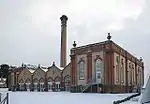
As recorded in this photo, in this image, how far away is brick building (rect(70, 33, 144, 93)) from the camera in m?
33.4

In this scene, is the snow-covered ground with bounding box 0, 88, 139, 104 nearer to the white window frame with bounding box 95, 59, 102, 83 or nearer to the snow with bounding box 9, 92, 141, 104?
the snow with bounding box 9, 92, 141, 104

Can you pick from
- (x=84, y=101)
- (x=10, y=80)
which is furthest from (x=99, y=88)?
(x=10, y=80)

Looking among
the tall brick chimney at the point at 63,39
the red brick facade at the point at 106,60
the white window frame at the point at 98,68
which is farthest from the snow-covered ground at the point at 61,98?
the tall brick chimney at the point at 63,39

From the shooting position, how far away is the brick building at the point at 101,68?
1315 inches

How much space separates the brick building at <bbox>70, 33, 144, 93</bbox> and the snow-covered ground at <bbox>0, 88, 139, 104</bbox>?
16323mm

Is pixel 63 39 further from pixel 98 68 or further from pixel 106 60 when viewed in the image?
pixel 106 60

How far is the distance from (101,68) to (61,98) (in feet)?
65.4

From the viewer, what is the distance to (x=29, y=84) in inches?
2060

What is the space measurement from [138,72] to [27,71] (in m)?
20.8

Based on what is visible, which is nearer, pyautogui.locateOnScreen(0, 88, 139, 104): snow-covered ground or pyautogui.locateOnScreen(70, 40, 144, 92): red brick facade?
pyautogui.locateOnScreen(0, 88, 139, 104): snow-covered ground

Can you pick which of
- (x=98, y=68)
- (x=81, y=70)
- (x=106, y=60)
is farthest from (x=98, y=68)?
(x=81, y=70)

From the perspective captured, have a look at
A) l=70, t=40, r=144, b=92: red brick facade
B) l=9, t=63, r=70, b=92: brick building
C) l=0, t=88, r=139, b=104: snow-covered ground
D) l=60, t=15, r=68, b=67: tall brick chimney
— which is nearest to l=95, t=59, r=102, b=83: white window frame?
l=70, t=40, r=144, b=92: red brick facade

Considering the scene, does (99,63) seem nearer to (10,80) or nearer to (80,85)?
(80,85)

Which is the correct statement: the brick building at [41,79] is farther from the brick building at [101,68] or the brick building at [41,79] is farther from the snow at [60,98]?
the snow at [60,98]
